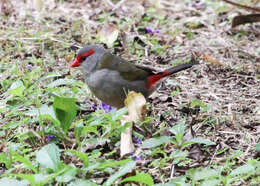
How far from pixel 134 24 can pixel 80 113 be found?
8.04 ft

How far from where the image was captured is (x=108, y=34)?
555 centimetres

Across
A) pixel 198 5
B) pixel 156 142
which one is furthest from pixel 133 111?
pixel 198 5

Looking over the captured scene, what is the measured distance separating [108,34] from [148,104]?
5.01ft

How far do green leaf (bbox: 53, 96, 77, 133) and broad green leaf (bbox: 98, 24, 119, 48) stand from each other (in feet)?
7.54

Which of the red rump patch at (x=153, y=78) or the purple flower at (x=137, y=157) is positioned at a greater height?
the red rump patch at (x=153, y=78)

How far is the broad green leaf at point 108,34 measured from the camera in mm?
5488

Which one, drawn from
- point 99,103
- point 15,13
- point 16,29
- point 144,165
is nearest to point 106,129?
point 144,165

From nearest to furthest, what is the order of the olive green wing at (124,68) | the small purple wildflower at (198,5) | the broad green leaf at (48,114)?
the broad green leaf at (48,114), the olive green wing at (124,68), the small purple wildflower at (198,5)

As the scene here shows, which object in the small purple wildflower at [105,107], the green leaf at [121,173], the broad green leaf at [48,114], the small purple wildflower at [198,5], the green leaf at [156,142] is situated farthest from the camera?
the small purple wildflower at [198,5]

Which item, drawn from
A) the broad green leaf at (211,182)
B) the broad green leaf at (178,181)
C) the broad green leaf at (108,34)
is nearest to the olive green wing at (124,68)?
the broad green leaf at (108,34)

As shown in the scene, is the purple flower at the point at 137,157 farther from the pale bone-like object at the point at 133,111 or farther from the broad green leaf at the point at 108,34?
the broad green leaf at the point at 108,34

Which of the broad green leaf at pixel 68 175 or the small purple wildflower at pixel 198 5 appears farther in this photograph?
the small purple wildflower at pixel 198 5

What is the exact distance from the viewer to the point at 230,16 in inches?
261

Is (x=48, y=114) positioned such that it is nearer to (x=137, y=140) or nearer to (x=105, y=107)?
(x=137, y=140)
